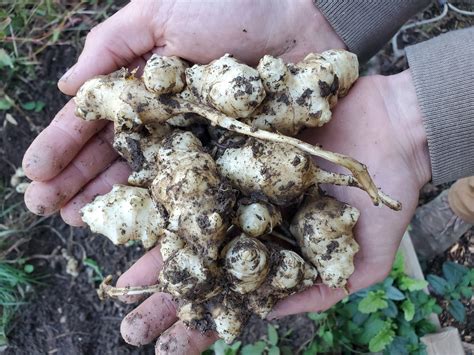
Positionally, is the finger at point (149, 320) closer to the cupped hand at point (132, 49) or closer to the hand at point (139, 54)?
the hand at point (139, 54)

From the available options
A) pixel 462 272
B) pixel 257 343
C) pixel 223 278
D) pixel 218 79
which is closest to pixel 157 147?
pixel 218 79

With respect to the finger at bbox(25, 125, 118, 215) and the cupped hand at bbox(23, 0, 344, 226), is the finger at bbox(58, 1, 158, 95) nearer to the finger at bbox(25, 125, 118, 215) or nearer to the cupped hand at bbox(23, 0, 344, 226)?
the cupped hand at bbox(23, 0, 344, 226)

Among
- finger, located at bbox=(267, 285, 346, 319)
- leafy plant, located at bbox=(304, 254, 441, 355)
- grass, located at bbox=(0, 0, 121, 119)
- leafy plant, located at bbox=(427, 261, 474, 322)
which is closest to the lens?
finger, located at bbox=(267, 285, 346, 319)

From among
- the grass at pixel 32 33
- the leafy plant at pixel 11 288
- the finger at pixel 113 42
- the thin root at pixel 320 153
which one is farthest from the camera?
the grass at pixel 32 33

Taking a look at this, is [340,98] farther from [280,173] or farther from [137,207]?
[137,207]

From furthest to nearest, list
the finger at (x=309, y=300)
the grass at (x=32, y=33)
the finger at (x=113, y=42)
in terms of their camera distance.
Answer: the grass at (x=32, y=33) < the finger at (x=113, y=42) < the finger at (x=309, y=300)

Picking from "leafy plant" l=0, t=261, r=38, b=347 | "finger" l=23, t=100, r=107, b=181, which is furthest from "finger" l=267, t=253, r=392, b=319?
"leafy plant" l=0, t=261, r=38, b=347

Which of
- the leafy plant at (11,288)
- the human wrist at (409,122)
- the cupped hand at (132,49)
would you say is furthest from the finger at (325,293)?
the leafy plant at (11,288)
